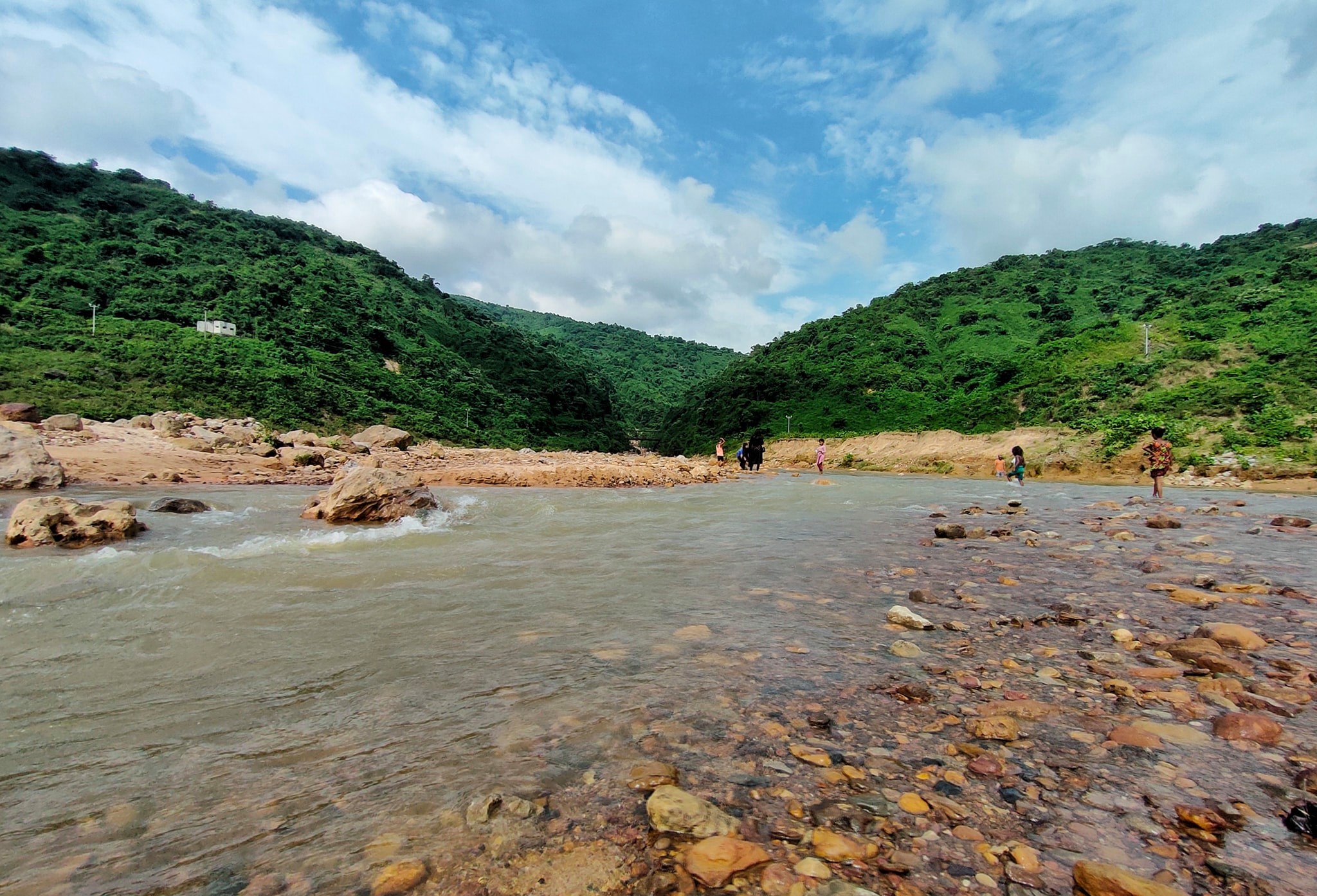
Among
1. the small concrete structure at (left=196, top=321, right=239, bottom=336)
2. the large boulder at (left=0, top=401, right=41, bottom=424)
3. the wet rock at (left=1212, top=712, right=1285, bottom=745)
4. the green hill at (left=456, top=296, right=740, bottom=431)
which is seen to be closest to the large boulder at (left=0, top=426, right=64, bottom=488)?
the large boulder at (left=0, top=401, right=41, bottom=424)

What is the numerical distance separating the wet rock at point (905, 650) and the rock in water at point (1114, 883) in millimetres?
1987

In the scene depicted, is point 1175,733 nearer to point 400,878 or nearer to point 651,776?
point 651,776

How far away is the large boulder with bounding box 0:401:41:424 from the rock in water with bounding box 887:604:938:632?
1153 inches

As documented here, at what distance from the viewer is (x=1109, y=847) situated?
5.97ft

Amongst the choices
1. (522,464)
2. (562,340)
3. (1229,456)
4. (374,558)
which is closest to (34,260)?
(522,464)

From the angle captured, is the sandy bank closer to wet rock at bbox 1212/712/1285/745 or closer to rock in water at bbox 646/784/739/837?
rock in water at bbox 646/784/739/837

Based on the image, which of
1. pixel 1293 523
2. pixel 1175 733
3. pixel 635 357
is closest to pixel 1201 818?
pixel 1175 733

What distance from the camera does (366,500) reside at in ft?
32.1

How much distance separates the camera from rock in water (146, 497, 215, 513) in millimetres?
10023

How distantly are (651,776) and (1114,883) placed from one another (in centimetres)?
154

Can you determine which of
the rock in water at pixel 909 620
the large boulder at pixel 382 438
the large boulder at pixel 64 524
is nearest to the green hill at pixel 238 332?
the large boulder at pixel 382 438

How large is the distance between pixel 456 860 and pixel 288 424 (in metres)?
38.1

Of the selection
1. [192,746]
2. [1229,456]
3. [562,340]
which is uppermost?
[562,340]

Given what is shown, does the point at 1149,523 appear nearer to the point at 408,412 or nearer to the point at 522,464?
the point at 522,464
